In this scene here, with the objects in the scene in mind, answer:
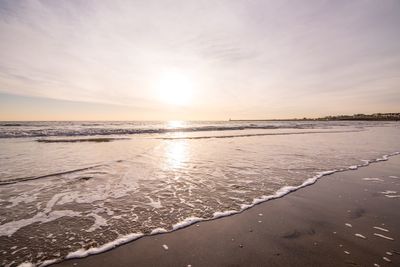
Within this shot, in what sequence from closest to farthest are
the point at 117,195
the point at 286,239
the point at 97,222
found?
the point at 286,239
the point at 97,222
the point at 117,195

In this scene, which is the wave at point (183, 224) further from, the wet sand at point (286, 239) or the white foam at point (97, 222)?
the white foam at point (97, 222)

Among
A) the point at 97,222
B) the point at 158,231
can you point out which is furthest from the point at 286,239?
the point at 97,222

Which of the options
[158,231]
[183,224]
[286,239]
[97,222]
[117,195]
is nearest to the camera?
[286,239]

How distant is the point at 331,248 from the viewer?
A: 3426 mm

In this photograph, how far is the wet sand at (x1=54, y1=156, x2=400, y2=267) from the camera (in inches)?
125

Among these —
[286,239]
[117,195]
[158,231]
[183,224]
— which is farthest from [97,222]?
[286,239]

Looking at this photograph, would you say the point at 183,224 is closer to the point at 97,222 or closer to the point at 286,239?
the point at 97,222

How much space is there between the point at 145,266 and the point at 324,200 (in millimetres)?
4382

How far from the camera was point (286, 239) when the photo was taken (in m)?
3.71

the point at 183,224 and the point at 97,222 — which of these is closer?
the point at 183,224

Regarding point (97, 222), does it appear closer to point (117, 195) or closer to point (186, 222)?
point (117, 195)

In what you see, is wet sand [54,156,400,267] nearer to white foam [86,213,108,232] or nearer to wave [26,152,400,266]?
wave [26,152,400,266]

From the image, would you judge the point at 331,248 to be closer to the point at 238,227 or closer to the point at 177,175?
the point at 238,227

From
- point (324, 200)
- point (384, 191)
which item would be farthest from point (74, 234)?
point (384, 191)
